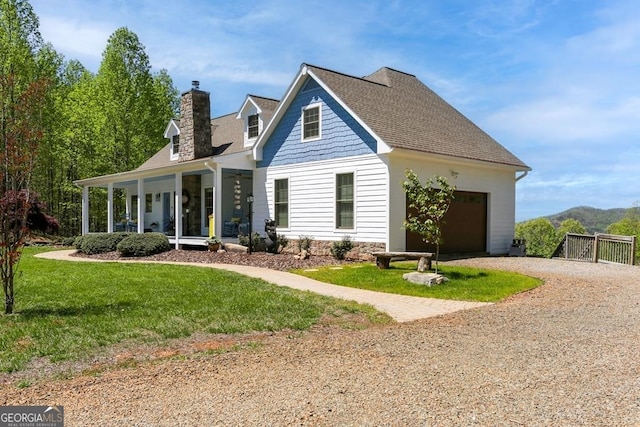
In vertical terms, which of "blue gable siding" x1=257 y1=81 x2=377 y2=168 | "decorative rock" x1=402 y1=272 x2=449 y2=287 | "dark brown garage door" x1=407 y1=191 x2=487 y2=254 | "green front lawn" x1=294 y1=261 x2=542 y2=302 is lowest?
"green front lawn" x1=294 y1=261 x2=542 y2=302

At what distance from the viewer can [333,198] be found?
53.7 feet

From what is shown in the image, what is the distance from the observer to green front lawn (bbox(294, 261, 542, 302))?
982 centimetres

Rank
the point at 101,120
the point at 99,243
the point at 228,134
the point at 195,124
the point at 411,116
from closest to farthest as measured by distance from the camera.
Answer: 1. the point at 411,116
2. the point at 99,243
3. the point at 195,124
4. the point at 228,134
5. the point at 101,120

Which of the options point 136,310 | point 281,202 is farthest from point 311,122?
point 136,310

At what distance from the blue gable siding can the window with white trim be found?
0.17m

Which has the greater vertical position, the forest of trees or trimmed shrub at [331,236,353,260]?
the forest of trees

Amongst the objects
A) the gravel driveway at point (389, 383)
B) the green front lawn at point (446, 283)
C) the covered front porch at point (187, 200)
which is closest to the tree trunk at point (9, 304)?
the gravel driveway at point (389, 383)

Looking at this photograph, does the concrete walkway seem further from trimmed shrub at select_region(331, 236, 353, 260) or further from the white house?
the white house

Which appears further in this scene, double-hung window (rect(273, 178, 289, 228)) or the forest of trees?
the forest of trees

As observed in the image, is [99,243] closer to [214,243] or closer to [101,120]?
[214,243]

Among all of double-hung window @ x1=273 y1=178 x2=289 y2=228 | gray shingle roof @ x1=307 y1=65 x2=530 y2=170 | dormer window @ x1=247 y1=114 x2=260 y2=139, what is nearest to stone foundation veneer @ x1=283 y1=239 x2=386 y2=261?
double-hung window @ x1=273 y1=178 x2=289 y2=228

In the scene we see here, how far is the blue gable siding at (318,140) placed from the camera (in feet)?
51.5

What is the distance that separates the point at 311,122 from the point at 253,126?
166 inches

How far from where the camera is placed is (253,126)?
20.7 meters
